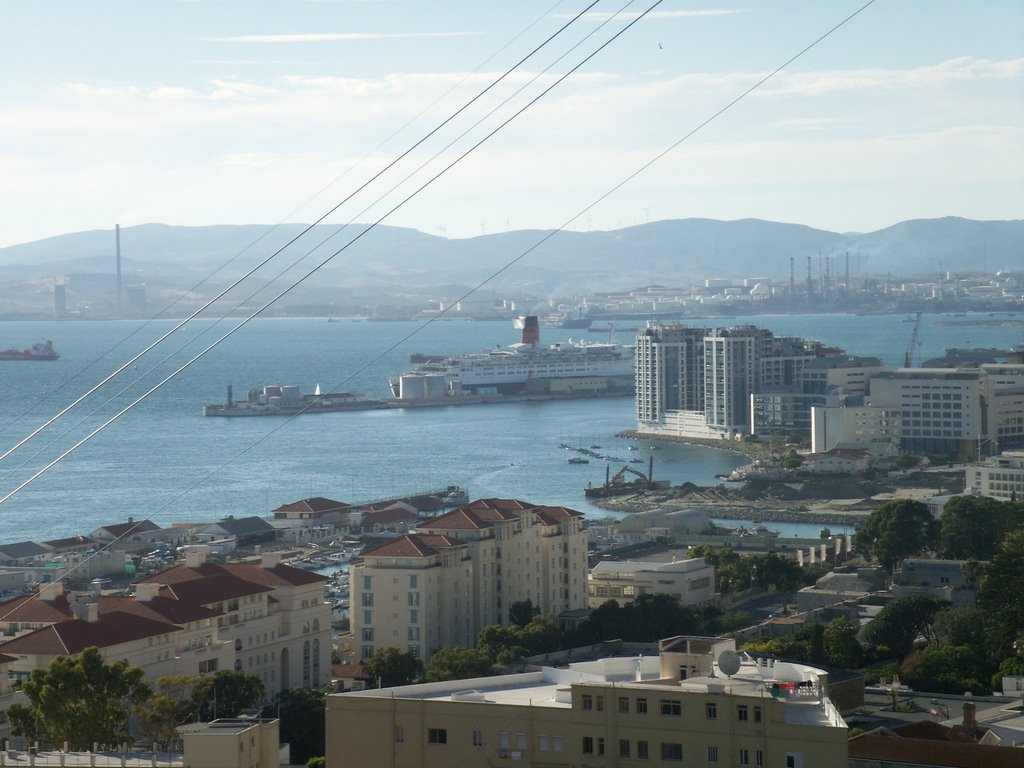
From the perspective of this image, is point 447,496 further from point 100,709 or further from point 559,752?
point 559,752

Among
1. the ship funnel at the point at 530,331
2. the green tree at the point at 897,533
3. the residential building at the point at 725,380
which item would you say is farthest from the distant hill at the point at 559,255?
the green tree at the point at 897,533

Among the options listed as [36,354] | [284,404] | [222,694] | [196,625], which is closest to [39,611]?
[196,625]

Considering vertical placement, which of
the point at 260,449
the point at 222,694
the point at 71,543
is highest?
the point at 222,694

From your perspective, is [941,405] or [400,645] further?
[941,405]

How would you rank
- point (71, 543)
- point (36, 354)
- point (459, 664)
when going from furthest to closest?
point (36, 354) < point (71, 543) < point (459, 664)

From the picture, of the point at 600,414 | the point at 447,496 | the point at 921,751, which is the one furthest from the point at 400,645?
the point at 600,414

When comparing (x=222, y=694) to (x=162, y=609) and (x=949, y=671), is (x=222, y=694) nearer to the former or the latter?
(x=162, y=609)

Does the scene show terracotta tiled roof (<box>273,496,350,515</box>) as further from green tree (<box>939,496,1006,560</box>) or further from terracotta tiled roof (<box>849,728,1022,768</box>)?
terracotta tiled roof (<box>849,728,1022,768</box>)
